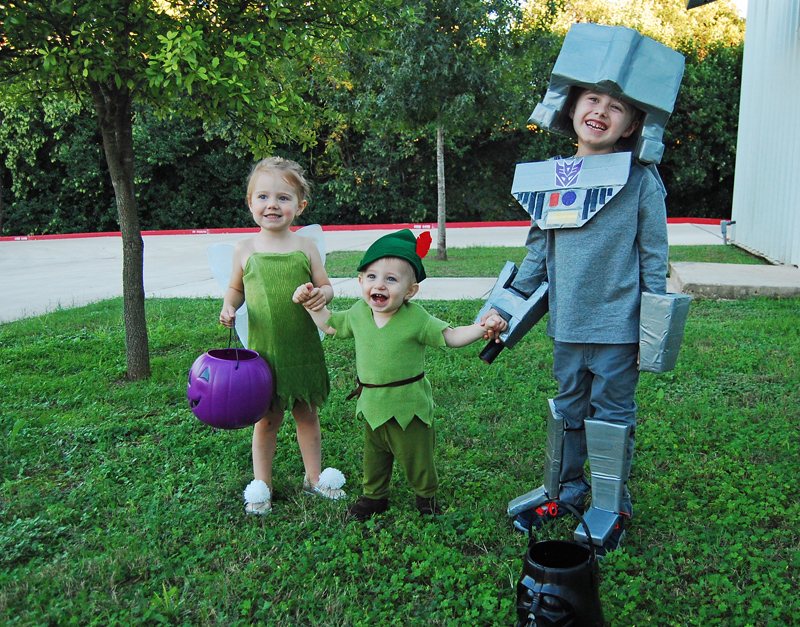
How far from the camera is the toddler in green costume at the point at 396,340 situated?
2.71 meters

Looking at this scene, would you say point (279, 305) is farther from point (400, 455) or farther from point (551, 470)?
point (551, 470)

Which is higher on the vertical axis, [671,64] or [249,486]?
[671,64]

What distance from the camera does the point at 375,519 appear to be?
2.93 meters

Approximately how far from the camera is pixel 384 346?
2754mm

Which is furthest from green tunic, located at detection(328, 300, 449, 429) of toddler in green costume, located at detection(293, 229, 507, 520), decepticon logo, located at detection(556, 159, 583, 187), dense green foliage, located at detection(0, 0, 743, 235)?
dense green foliage, located at detection(0, 0, 743, 235)

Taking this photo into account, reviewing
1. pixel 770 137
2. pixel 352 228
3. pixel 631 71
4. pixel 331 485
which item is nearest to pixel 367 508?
pixel 331 485

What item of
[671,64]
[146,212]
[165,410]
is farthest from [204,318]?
[146,212]

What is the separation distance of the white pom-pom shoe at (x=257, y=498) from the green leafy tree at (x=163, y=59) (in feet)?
6.93

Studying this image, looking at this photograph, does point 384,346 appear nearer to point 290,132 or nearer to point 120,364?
point 290,132

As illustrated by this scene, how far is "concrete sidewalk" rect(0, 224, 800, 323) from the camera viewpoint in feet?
26.1

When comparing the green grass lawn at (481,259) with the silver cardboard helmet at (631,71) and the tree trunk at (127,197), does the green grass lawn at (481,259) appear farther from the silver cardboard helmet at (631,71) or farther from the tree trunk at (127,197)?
the silver cardboard helmet at (631,71)

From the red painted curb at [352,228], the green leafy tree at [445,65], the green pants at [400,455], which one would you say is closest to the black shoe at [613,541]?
the green pants at [400,455]

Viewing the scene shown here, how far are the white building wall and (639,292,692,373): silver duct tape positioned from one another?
725cm

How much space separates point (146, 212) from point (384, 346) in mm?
19299
